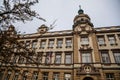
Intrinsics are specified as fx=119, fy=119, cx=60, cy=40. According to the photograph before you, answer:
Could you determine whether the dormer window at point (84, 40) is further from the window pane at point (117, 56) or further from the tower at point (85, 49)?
the window pane at point (117, 56)

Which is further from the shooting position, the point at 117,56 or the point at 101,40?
the point at 101,40

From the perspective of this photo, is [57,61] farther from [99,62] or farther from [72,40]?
[99,62]

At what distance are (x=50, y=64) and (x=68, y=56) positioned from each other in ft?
11.3

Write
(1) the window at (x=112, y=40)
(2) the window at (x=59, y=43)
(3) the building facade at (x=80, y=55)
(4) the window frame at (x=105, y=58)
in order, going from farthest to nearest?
(2) the window at (x=59, y=43) → (1) the window at (x=112, y=40) → (4) the window frame at (x=105, y=58) → (3) the building facade at (x=80, y=55)

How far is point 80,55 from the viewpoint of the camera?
65.1 feet

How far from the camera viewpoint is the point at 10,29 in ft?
24.3

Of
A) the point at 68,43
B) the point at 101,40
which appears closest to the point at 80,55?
the point at 68,43

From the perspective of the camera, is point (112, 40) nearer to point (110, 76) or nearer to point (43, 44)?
point (110, 76)

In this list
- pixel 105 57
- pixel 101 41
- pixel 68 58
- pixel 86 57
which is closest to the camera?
pixel 105 57

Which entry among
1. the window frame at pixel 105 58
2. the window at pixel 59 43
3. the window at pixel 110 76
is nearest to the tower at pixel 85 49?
the window frame at pixel 105 58

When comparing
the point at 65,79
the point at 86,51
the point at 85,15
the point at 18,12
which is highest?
the point at 85,15

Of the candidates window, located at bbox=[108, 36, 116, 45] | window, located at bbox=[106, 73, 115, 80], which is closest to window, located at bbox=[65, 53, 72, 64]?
window, located at bbox=[106, 73, 115, 80]

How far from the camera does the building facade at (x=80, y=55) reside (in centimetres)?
1777

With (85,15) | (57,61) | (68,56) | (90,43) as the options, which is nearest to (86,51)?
(90,43)
